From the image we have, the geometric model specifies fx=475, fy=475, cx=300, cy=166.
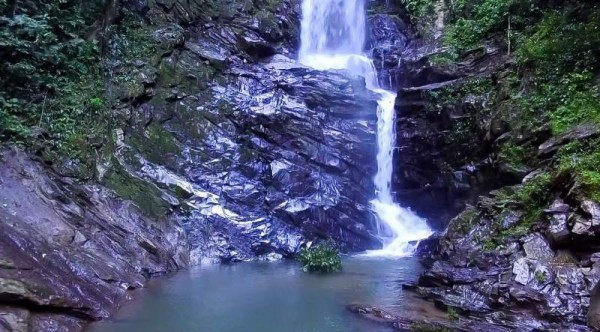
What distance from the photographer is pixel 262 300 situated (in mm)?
10711

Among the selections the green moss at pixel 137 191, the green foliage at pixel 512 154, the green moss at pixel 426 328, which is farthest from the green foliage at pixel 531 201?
the green moss at pixel 137 191

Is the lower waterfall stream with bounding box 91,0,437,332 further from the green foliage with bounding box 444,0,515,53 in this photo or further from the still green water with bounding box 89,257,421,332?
the green foliage with bounding box 444,0,515,53

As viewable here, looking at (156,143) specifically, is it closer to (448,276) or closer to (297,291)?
(297,291)

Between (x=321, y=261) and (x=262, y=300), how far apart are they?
3599mm

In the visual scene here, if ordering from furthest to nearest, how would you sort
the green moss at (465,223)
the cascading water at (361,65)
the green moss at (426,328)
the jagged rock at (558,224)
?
the cascading water at (361,65)
the green moss at (465,223)
the jagged rock at (558,224)
the green moss at (426,328)

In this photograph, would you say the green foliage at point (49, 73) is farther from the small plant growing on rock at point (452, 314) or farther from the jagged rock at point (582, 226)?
the jagged rock at point (582, 226)

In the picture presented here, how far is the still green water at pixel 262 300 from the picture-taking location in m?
8.81

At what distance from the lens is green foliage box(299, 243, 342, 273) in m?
13.9

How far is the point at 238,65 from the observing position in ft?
72.6

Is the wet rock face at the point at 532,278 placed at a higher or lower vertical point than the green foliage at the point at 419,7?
lower

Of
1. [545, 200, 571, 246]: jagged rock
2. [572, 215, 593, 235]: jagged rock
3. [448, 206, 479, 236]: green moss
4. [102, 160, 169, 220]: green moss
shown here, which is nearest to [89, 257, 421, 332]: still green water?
[448, 206, 479, 236]: green moss

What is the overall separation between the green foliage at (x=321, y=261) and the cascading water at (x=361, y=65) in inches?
130

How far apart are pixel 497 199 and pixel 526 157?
8.04 ft

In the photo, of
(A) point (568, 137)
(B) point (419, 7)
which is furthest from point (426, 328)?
(B) point (419, 7)
